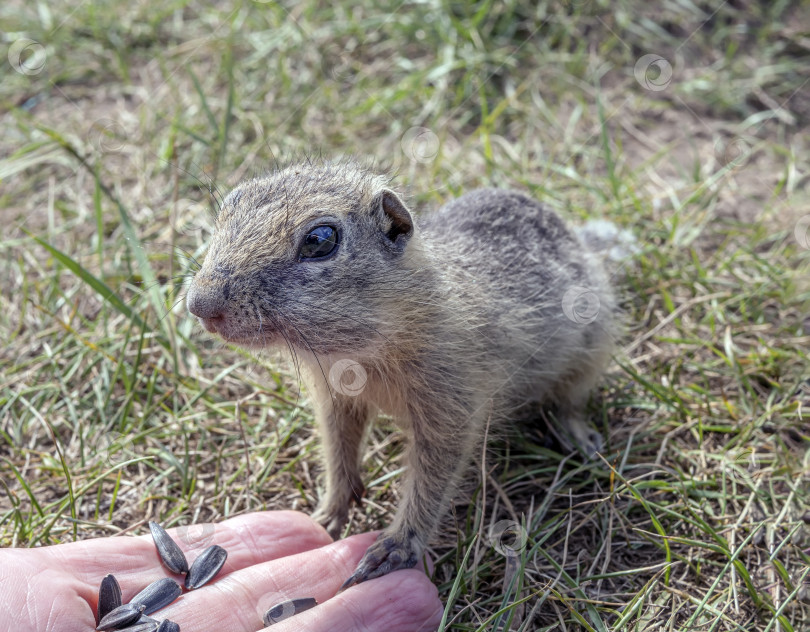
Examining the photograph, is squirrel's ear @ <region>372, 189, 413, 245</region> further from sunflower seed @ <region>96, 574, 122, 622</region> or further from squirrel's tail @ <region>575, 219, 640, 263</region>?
squirrel's tail @ <region>575, 219, 640, 263</region>

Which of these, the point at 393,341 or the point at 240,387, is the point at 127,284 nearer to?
the point at 240,387

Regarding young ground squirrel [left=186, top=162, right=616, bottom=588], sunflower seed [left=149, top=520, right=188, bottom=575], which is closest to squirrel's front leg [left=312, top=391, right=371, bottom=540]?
young ground squirrel [left=186, top=162, right=616, bottom=588]

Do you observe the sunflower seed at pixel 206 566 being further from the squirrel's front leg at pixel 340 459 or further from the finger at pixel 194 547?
the squirrel's front leg at pixel 340 459

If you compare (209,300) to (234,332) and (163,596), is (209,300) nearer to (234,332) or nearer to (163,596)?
(234,332)

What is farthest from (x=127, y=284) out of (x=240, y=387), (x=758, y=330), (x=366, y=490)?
(x=758, y=330)

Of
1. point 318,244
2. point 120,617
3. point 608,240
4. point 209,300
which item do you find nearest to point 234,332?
point 209,300
